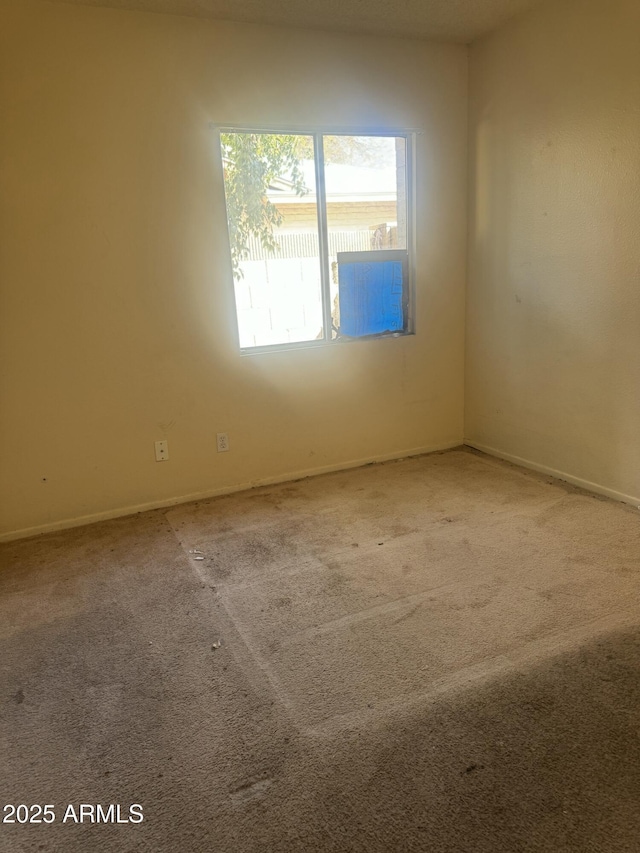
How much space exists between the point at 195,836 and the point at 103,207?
8.97ft

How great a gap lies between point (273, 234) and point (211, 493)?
160 centimetres

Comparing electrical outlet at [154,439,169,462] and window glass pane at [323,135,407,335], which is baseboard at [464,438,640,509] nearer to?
window glass pane at [323,135,407,335]

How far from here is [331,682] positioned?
184 cm

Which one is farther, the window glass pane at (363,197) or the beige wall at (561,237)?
the window glass pane at (363,197)

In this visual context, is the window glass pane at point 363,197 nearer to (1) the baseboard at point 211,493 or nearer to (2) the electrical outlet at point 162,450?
(1) the baseboard at point 211,493

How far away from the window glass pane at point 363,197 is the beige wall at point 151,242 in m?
0.12

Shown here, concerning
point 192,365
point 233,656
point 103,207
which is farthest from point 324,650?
point 103,207

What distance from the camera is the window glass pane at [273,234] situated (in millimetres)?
3191

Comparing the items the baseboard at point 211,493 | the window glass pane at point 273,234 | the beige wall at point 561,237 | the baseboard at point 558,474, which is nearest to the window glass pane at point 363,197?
the window glass pane at point 273,234

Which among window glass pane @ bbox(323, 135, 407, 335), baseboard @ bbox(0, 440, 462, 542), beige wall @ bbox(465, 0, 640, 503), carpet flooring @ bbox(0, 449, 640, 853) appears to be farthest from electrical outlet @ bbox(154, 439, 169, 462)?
beige wall @ bbox(465, 0, 640, 503)

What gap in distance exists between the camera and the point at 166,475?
10.9 feet

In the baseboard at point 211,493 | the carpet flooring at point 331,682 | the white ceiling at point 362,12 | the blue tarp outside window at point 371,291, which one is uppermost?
the white ceiling at point 362,12

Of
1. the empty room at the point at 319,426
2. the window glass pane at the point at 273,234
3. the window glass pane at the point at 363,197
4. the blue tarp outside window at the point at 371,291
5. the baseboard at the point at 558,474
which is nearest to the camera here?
the empty room at the point at 319,426

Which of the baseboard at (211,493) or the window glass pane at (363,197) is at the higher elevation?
the window glass pane at (363,197)
